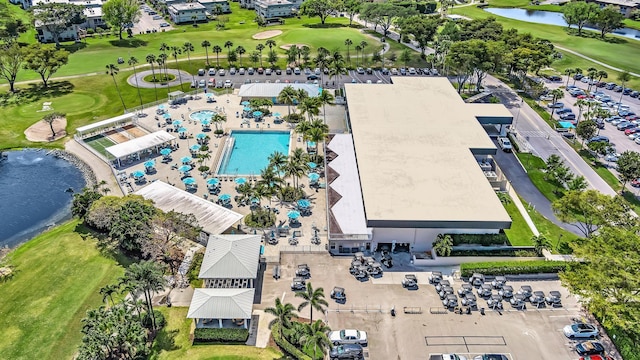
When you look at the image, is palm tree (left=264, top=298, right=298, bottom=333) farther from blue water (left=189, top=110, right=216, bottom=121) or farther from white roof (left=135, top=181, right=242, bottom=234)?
blue water (left=189, top=110, right=216, bottom=121)

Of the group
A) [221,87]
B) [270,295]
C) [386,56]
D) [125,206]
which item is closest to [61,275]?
Answer: [125,206]

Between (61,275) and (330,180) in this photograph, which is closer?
(61,275)

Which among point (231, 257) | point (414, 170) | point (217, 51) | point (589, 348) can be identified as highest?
point (217, 51)

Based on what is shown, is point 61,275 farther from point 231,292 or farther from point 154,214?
point 231,292

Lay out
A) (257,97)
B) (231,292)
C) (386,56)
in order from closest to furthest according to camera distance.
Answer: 1. (231,292)
2. (257,97)
3. (386,56)

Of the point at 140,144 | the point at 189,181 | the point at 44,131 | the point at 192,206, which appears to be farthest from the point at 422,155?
the point at 44,131

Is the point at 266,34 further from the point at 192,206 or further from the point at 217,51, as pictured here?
the point at 192,206

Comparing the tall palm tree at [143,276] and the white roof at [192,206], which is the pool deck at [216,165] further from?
the tall palm tree at [143,276]
